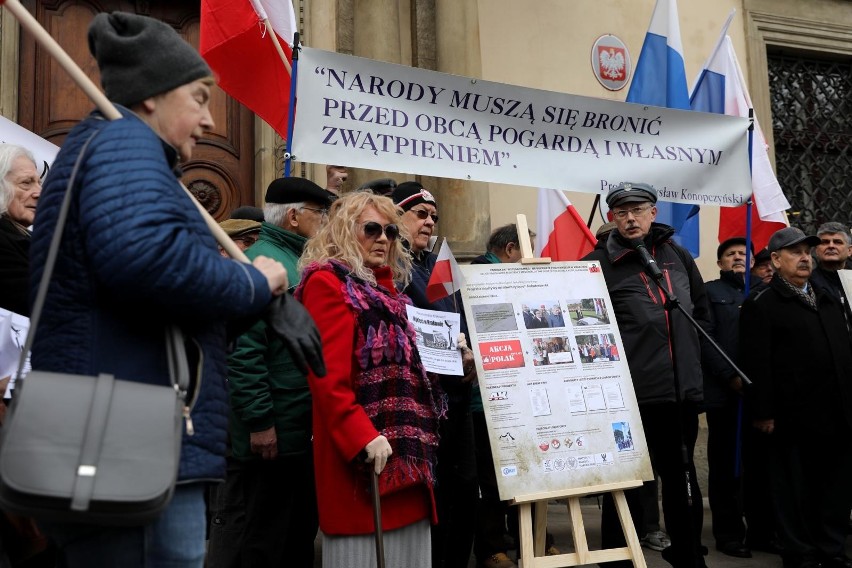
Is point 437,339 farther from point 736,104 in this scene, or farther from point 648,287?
point 736,104

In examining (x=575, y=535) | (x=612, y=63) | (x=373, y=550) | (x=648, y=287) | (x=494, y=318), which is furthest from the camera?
(x=612, y=63)

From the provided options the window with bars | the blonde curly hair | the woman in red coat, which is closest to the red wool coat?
the woman in red coat

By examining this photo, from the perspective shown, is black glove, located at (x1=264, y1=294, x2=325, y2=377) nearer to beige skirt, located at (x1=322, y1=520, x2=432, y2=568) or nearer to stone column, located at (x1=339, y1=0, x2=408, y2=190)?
beige skirt, located at (x1=322, y1=520, x2=432, y2=568)

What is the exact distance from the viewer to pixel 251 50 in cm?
540

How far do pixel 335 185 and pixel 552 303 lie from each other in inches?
55.8

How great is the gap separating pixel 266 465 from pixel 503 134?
7.38ft

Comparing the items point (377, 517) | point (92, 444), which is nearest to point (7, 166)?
point (377, 517)

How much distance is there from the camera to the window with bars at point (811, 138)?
10383 mm

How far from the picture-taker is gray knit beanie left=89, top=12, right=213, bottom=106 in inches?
89.2

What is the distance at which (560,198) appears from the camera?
660 centimetres

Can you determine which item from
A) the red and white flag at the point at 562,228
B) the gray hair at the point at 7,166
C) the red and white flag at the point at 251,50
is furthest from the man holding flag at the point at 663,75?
the gray hair at the point at 7,166

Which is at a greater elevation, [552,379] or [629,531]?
[552,379]

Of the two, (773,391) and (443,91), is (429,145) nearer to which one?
(443,91)

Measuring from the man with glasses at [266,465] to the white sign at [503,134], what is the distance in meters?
0.94
